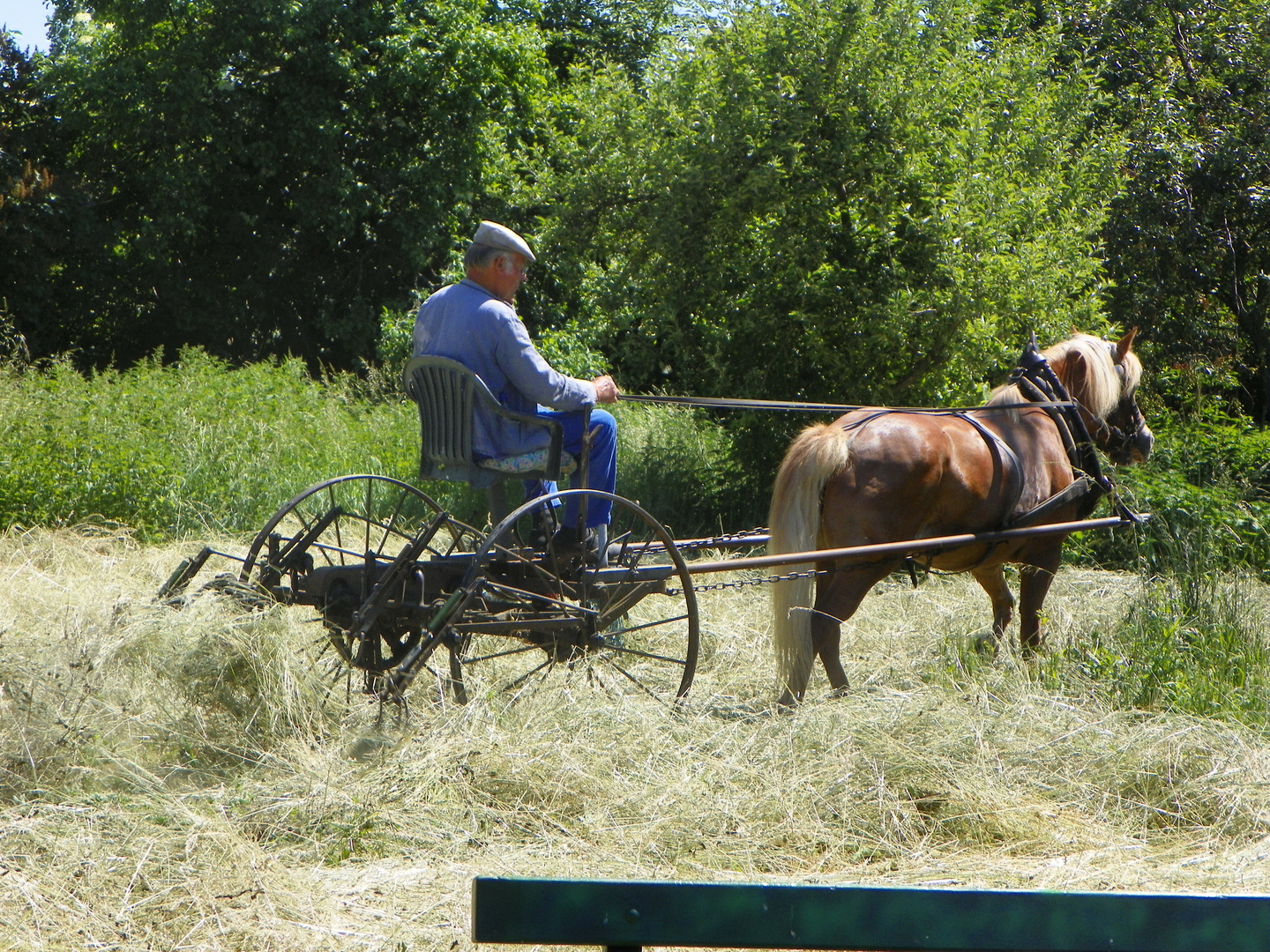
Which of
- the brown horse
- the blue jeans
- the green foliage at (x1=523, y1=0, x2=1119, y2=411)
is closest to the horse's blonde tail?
the brown horse

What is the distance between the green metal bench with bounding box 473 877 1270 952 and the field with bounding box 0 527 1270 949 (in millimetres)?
1467

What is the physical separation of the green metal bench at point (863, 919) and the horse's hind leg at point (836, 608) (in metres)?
3.34

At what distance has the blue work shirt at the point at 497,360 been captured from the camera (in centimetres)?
430

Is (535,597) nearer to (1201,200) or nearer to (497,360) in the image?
(497,360)

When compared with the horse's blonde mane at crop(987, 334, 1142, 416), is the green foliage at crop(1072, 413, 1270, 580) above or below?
below

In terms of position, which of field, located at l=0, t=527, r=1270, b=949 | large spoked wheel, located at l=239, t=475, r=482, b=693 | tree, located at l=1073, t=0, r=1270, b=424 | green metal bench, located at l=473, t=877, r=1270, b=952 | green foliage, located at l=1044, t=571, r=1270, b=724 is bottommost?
field, located at l=0, t=527, r=1270, b=949

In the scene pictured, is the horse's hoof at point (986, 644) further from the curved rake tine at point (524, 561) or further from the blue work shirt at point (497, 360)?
the blue work shirt at point (497, 360)

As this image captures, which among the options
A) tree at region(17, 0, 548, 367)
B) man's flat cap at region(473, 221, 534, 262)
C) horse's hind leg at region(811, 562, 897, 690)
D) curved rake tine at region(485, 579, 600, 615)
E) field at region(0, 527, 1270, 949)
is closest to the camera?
field at region(0, 527, 1270, 949)

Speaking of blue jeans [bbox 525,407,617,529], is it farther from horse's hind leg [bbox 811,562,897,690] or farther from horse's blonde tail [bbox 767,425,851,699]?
horse's hind leg [bbox 811,562,897,690]

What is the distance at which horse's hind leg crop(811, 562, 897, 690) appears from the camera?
489 cm

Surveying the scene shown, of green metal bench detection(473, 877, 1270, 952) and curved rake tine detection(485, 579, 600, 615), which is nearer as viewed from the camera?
green metal bench detection(473, 877, 1270, 952)

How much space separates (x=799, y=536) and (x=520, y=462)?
1192mm

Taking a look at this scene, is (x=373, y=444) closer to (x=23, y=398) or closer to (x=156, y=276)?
(x=23, y=398)

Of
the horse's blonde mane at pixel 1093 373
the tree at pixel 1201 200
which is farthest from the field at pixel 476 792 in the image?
the tree at pixel 1201 200
